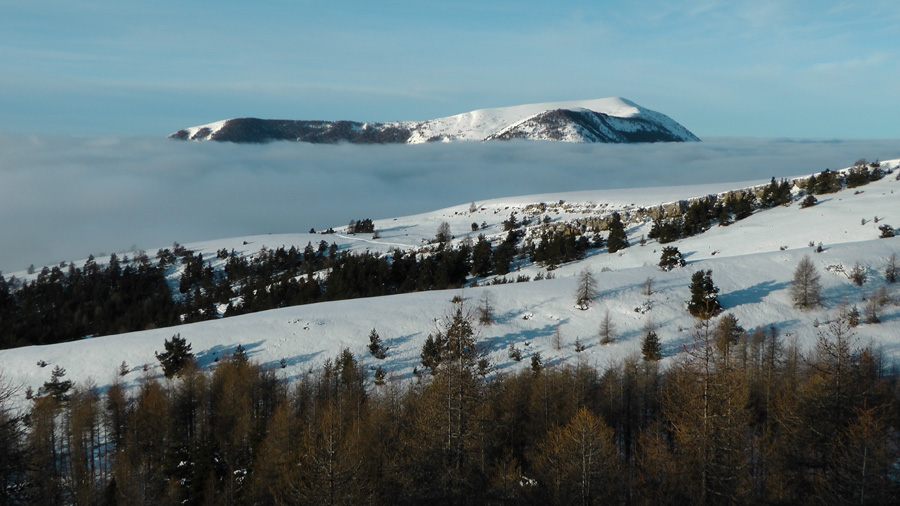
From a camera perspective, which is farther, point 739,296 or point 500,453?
point 739,296

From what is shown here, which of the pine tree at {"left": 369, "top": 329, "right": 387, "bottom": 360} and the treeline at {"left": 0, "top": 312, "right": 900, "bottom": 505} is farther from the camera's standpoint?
the pine tree at {"left": 369, "top": 329, "right": 387, "bottom": 360}

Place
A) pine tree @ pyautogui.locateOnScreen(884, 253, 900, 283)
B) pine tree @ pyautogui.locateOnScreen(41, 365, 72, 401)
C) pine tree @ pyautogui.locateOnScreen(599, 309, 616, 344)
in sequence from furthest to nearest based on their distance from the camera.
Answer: pine tree @ pyautogui.locateOnScreen(884, 253, 900, 283) → pine tree @ pyautogui.locateOnScreen(599, 309, 616, 344) → pine tree @ pyautogui.locateOnScreen(41, 365, 72, 401)

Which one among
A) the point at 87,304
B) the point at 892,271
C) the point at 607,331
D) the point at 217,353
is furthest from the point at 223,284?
the point at 892,271

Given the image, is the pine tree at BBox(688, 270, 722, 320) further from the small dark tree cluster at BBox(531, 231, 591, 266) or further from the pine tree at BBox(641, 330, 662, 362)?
the small dark tree cluster at BBox(531, 231, 591, 266)

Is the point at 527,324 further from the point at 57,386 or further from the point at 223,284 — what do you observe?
the point at 223,284

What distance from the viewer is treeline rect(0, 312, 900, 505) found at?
1583 centimetres

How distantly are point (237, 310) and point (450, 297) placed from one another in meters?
31.2

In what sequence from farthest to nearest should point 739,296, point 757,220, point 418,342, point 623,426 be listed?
point 757,220, point 739,296, point 418,342, point 623,426

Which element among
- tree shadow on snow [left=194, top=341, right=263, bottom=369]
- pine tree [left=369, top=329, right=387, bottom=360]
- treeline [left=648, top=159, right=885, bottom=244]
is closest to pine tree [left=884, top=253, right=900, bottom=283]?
treeline [left=648, top=159, right=885, bottom=244]

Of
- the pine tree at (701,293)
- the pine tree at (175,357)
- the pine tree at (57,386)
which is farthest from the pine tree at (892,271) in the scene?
the pine tree at (57,386)

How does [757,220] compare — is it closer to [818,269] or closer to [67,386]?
[818,269]

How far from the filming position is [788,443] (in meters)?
22.0

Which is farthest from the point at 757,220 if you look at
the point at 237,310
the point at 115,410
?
the point at 115,410

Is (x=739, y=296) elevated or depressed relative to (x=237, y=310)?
elevated
